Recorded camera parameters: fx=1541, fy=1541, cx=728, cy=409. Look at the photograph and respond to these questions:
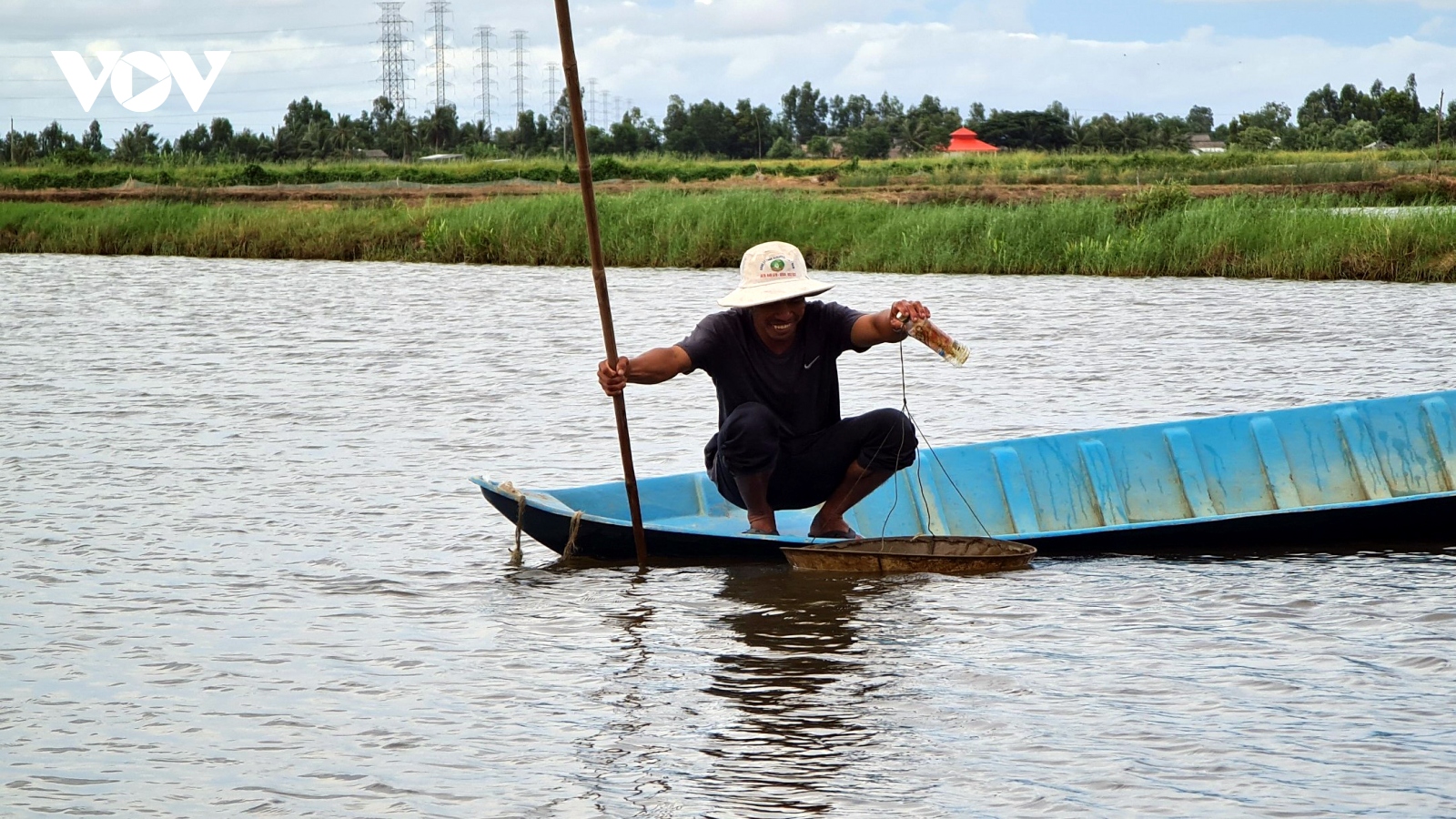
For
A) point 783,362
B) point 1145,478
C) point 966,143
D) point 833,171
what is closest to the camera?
point 783,362

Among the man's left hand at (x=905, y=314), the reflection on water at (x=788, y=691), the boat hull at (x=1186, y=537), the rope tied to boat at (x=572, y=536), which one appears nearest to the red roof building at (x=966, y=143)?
the boat hull at (x=1186, y=537)

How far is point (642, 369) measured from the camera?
5141 millimetres

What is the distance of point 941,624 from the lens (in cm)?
496

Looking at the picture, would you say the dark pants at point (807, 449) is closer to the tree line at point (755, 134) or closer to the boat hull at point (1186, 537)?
the boat hull at point (1186, 537)

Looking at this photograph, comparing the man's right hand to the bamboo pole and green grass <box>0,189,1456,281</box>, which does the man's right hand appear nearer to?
the bamboo pole

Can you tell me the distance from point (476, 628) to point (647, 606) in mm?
599

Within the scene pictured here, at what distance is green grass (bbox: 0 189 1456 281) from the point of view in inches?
683

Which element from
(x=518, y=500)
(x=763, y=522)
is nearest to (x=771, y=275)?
(x=763, y=522)

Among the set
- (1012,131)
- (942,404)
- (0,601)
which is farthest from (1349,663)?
(1012,131)

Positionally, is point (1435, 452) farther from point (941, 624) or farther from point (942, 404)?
point (942, 404)

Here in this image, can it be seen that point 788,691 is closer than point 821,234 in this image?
Yes

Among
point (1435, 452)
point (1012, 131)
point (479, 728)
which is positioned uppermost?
point (1012, 131)

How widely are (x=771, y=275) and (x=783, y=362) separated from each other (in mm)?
354

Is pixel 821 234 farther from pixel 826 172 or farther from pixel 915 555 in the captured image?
pixel 826 172
